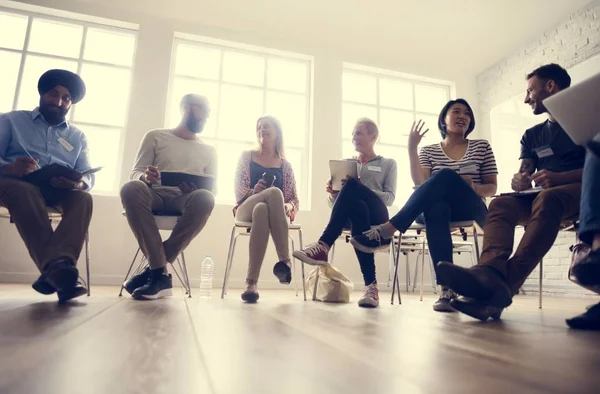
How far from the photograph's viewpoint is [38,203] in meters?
1.61

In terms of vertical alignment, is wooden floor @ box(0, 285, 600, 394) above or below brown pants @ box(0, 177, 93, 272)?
below

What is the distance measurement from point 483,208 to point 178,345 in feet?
5.06

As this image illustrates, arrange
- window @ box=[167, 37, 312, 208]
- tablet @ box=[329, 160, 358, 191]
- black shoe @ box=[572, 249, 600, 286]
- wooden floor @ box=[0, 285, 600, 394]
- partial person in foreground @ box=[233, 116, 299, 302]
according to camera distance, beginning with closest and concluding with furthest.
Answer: wooden floor @ box=[0, 285, 600, 394] → black shoe @ box=[572, 249, 600, 286] → partial person in foreground @ box=[233, 116, 299, 302] → tablet @ box=[329, 160, 358, 191] → window @ box=[167, 37, 312, 208]

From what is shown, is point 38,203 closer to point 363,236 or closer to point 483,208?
point 363,236

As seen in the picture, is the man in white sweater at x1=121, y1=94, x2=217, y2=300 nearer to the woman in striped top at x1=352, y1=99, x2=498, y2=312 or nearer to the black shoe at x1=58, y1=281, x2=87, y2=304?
the black shoe at x1=58, y1=281, x2=87, y2=304

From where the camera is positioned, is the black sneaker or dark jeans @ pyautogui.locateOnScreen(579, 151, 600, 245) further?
the black sneaker

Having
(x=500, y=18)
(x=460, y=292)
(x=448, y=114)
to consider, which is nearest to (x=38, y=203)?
(x=460, y=292)

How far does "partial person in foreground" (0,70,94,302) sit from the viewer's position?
1.44 metres

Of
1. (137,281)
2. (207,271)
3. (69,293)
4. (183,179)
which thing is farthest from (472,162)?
(207,271)

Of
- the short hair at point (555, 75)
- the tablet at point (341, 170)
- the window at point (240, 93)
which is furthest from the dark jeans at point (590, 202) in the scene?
the window at point (240, 93)

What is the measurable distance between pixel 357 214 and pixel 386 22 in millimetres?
2881

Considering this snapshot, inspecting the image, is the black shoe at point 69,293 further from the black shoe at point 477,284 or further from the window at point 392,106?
the window at point 392,106

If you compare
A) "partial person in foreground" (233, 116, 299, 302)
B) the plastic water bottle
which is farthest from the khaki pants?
the plastic water bottle

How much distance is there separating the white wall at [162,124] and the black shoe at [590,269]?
3.00m
